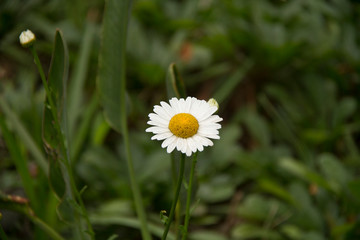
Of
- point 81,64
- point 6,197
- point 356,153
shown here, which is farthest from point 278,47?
point 6,197

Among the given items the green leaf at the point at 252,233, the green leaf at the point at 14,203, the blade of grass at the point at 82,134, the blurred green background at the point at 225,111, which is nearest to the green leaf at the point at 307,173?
the blurred green background at the point at 225,111

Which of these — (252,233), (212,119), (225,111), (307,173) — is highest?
(225,111)

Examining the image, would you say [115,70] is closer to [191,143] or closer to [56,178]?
[56,178]

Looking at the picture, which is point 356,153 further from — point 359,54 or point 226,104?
point 226,104

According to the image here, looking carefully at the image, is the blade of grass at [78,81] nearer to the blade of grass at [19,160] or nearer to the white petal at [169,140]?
the blade of grass at [19,160]

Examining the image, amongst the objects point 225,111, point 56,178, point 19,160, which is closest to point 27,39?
point 56,178

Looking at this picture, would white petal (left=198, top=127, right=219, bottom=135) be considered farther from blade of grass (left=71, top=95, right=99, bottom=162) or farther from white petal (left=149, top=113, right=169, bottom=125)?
blade of grass (left=71, top=95, right=99, bottom=162)

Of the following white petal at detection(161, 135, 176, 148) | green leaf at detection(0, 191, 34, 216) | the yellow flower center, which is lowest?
green leaf at detection(0, 191, 34, 216)

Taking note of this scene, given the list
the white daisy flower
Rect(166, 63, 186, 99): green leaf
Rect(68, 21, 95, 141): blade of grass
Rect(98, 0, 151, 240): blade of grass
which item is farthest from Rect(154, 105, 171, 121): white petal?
Rect(68, 21, 95, 141): blade of grass
